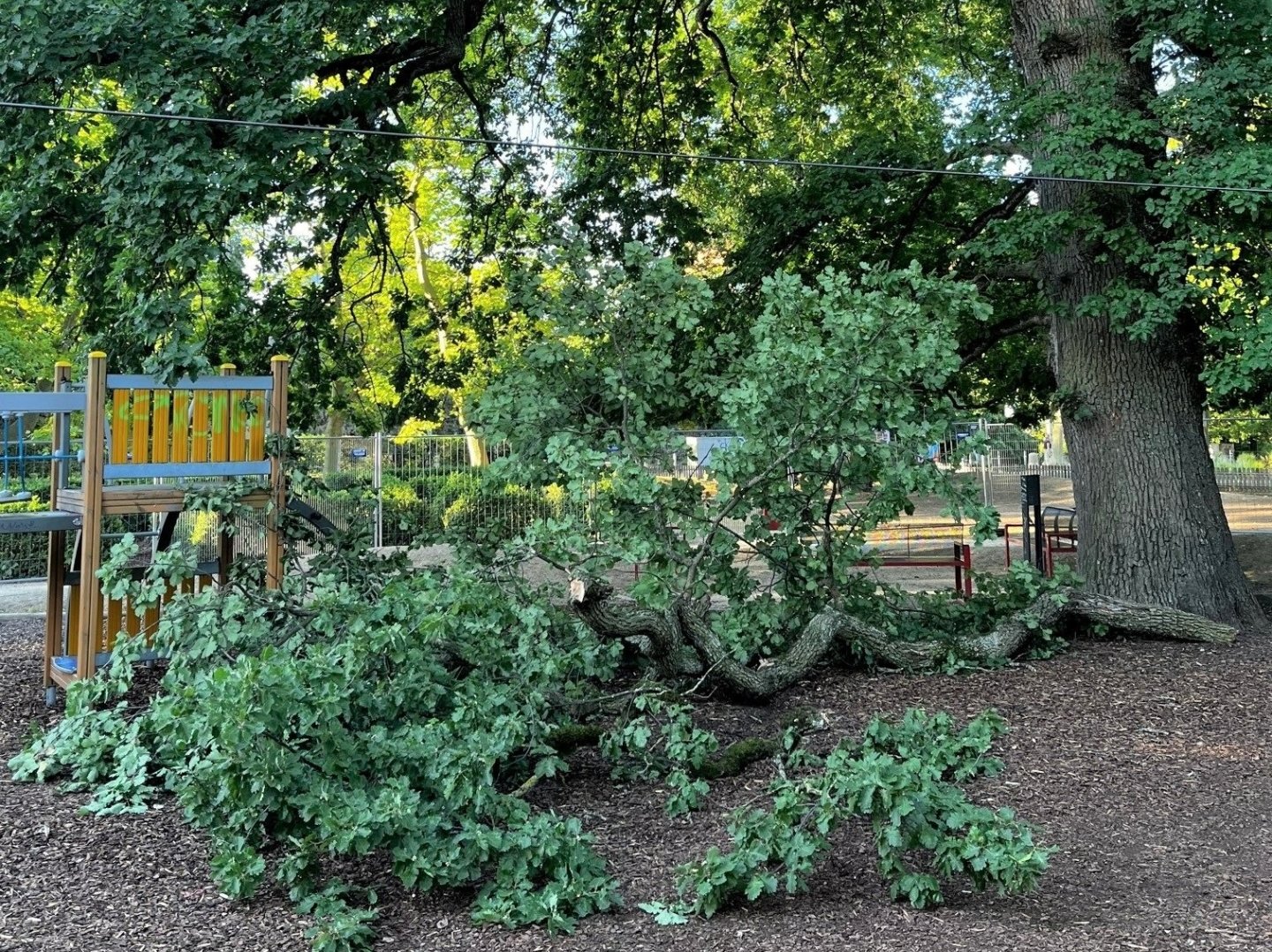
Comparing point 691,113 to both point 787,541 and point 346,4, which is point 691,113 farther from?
point 787,541

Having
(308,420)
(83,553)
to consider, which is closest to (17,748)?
(83,553)

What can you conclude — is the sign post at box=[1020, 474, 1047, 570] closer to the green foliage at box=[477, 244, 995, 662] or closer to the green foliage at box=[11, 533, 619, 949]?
the green foliage at box=[477, 244, 995, 662]

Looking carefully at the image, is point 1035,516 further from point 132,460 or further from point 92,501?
point 92,501

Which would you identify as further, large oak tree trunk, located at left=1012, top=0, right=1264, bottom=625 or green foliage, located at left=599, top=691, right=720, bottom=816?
large oak tree trunk, located at left=1012, top=0, right=1264, bottom=625

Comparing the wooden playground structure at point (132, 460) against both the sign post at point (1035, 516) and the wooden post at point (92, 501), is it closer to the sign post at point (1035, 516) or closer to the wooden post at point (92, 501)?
the wooden post at point (92, 501)

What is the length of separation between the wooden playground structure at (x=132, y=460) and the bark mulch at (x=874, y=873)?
1.02 meters

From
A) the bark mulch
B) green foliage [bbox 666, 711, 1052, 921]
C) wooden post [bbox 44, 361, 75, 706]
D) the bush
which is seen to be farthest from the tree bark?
the bush

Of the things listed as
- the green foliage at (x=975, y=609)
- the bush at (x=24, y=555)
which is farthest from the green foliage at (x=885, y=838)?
the bush at (x=24, y=555)

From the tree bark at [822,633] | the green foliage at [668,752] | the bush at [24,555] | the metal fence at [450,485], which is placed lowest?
the green foliage at [668,752]

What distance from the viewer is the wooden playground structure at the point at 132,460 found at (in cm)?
671

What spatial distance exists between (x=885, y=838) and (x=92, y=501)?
524 cm

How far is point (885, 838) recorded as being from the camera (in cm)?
356

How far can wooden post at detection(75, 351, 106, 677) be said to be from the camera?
6664 millimetres

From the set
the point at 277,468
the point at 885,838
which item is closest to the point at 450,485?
the point at 277,468
